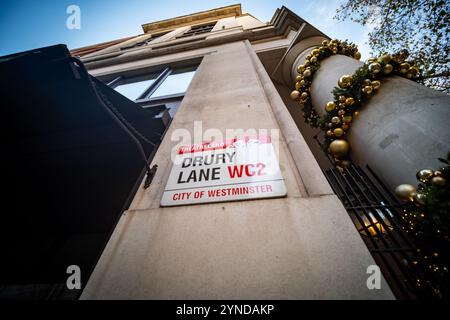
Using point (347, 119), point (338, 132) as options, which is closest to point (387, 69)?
point (347, 119)

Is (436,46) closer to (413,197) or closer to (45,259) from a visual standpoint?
(413,197)

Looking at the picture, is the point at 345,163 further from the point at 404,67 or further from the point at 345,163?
the point at 404,67

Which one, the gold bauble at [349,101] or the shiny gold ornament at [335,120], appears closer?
the gold bauble at [349,101]

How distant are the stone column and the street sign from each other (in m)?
1.41

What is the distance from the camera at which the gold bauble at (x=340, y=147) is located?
8.87 ft

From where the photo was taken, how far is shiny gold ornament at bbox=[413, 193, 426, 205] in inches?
54.8

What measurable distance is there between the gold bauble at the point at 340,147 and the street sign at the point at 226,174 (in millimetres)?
1419

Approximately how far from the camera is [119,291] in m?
1.17

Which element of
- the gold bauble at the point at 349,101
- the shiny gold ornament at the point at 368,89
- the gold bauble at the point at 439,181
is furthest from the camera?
the gold bauble at the point at 349,101

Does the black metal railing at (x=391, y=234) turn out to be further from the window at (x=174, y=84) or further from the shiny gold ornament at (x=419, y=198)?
the window at (x=174, y=84)

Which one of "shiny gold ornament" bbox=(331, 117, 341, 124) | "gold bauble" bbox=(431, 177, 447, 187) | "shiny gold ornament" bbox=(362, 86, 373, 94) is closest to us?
"gold bauble" bbox=(431, 177, 447, 187)

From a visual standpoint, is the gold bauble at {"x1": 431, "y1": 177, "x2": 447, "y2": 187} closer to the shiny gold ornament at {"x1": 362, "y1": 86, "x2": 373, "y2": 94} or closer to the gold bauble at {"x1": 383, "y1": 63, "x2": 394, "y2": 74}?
the shiny gold ornament at {"x1": 362, "y1": 86, "x2": 373, "y2": 94}

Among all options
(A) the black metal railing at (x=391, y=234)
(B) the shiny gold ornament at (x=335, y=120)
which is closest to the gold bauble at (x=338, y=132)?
(B) the shiny gold ornament at (x=335, y=120)

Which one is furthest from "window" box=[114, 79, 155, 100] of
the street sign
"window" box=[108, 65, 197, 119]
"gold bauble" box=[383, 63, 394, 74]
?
"gold bauble" box=[383, 63, 394, 74]
